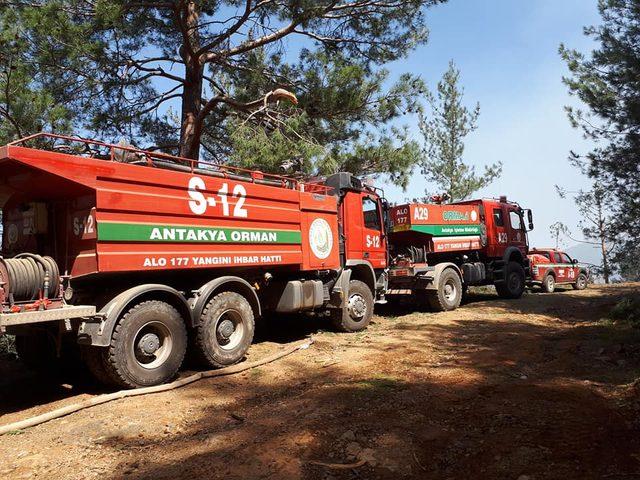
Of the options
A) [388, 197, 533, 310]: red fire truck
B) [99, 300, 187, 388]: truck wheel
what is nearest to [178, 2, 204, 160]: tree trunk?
[388, 197, 533, 310]: red fire truck

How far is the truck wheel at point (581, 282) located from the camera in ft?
66.7

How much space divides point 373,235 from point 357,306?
1.66m

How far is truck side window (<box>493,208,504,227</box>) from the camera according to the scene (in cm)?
1455

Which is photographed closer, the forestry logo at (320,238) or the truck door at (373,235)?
the forestry logo at (320,238)

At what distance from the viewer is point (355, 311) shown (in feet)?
30.7

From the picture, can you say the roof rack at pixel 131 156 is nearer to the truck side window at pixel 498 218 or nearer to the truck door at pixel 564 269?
the truck side window at pixel 498 218

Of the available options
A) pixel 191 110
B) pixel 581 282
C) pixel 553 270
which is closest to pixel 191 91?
pixel 191 110

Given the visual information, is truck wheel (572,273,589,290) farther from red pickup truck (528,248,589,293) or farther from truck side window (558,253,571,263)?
truck side window (558,253,571,263)

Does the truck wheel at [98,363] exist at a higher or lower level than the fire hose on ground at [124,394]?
higher

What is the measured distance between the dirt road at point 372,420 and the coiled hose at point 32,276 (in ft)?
4.23

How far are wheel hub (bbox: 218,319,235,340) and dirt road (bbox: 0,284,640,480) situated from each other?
0.63m

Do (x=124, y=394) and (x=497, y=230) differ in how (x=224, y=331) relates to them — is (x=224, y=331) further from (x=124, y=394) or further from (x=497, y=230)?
(x=497, y=230)

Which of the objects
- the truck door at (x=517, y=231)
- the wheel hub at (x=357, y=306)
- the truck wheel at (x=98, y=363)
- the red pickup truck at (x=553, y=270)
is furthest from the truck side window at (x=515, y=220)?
the truck wheel at (x=98, y=363)

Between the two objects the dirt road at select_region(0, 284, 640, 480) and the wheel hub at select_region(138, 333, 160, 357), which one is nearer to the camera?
the dirt road at select_region(0, 284, 640, 480)
